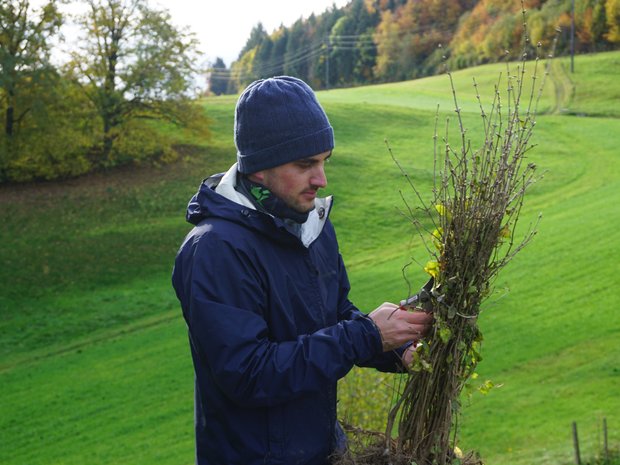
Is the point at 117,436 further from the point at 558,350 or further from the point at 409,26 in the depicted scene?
the point at 409,26

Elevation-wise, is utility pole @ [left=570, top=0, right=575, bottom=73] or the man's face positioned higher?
utility pole @ [left=570, top=0, right=575, bottom=73]

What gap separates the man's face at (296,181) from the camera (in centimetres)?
286

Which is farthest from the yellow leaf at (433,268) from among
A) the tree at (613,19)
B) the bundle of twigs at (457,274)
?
the tree at (613,19)

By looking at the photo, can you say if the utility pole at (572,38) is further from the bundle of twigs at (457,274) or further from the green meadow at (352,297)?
the bundle of twigs at (457,274)

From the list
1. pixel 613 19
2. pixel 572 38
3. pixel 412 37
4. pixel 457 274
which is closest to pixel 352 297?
pixel 457 274

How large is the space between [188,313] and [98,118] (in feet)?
100

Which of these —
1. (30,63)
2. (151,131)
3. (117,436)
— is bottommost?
(117,436)

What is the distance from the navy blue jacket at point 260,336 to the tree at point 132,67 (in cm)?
2984

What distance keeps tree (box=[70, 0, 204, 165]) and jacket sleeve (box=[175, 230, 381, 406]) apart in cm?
2998

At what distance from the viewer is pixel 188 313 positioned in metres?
2.73

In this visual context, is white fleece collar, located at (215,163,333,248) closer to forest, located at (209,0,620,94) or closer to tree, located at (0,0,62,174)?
tree, located at (0,0,62,174)

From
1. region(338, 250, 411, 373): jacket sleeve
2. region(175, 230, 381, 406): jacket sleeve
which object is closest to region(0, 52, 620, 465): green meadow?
region(338, 250, 411, 373): jacket sleeve

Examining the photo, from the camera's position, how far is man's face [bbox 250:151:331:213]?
2.86m

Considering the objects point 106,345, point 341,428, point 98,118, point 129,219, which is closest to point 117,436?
point 106,345
